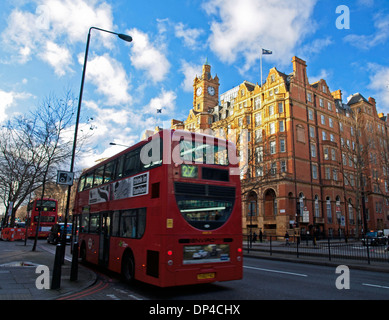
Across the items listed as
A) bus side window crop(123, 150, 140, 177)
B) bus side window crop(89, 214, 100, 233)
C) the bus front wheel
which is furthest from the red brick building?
the bus front wheel

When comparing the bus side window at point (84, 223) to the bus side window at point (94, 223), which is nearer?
the bus side window at point (94, 223)

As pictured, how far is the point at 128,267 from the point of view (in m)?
9.19

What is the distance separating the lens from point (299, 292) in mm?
7848

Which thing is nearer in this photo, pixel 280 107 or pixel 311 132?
pixel 280 107

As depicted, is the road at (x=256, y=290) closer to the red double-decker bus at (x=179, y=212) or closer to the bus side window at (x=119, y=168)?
the red double-decker bus at (x=179, y=212)

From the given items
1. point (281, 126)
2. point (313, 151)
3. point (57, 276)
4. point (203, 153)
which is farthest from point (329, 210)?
point (57, 276)

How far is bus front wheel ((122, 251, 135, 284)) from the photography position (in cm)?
877

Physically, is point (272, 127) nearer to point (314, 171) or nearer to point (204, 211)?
point (314, 171)

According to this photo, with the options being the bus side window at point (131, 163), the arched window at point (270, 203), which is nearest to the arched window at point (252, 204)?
the arched window at point (270, 203)

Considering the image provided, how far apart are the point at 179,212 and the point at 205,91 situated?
6262cm

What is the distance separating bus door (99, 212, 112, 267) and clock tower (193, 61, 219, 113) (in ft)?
186

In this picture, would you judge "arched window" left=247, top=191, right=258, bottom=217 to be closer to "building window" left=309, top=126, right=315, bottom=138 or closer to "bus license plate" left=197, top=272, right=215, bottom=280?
"building window" left=309, top=126, right=315, bottom=138

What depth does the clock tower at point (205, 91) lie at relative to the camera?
6712 cm
